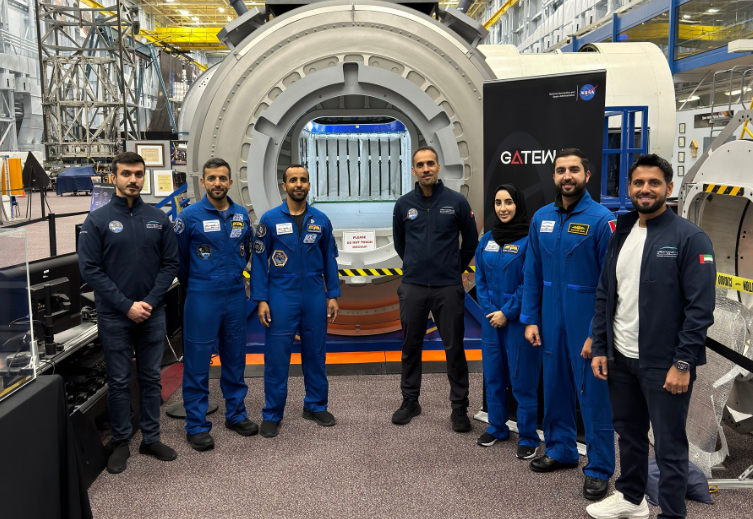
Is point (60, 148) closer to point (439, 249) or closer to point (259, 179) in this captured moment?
point (259, 179)

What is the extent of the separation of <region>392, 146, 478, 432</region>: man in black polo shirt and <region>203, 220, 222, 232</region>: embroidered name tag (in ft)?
3.63

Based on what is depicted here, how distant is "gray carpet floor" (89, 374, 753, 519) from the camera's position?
2.88 m

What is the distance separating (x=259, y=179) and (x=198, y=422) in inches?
69.1

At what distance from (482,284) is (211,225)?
160 cm

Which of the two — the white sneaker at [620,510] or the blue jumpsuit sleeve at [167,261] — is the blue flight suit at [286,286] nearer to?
the blue jumpsuit sleeve at [167,261]

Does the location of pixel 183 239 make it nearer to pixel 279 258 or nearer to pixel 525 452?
pixel 279 258

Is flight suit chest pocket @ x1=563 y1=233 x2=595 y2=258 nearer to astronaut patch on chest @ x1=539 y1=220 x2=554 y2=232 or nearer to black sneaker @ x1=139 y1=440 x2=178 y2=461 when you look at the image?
astronaut patch on chest @ x1=539 y1=220 x2=554 y2=232

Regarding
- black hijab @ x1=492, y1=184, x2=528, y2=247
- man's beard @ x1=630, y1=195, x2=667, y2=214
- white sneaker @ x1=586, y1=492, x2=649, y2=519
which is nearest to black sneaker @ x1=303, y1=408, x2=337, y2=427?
black hijab @ x1=492, y1=184, x2=528, y2=247

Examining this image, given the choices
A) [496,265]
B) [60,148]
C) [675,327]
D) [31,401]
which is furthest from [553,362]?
[60,148]

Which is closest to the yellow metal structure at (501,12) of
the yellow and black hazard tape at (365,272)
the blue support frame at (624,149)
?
the blue support frame at (624,149)

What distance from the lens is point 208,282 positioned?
140 inches

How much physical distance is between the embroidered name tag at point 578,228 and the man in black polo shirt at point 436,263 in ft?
3.01

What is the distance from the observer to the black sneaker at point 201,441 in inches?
139

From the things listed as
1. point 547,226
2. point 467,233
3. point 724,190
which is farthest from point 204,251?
point 724,190
